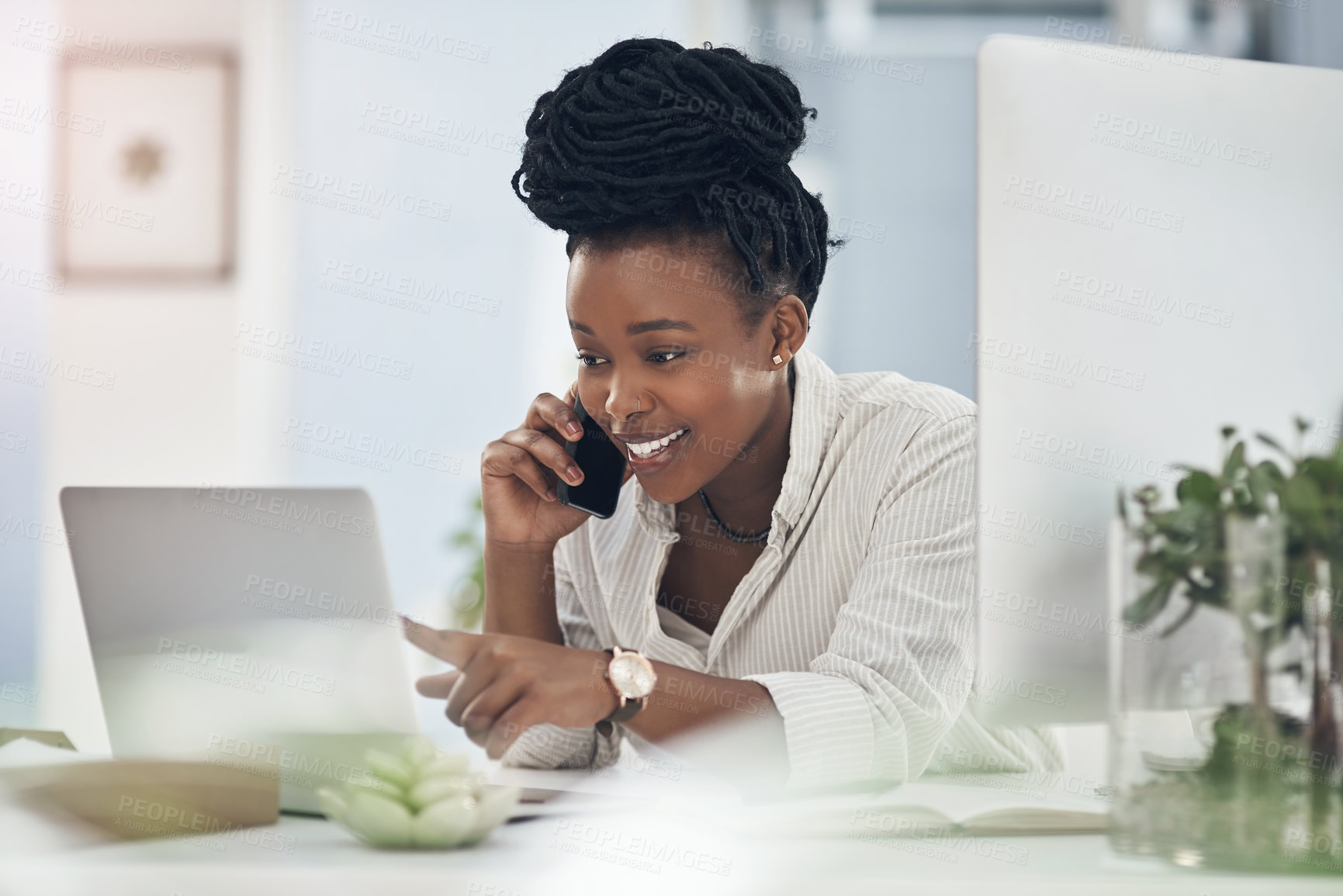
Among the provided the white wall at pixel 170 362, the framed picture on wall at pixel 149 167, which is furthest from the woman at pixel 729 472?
the framed picture on wall at pixel 149 167

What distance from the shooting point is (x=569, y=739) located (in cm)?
113

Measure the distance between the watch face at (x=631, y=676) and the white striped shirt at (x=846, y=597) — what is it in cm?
12

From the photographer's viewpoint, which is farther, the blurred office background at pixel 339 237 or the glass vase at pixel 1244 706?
the blurred office background at pixel 339 237

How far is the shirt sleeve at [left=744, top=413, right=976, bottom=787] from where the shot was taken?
2.83 ft

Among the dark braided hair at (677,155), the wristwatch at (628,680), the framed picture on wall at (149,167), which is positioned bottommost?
the wristwatch at (628,680)

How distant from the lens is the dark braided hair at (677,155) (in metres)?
1.06

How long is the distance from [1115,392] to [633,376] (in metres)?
0.55

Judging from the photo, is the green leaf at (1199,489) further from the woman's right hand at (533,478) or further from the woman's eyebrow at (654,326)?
the woman's right hand at (533,478)

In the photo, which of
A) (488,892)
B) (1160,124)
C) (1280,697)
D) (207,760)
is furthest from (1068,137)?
(207,760)

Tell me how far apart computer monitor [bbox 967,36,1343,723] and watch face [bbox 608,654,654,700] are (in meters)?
0.29

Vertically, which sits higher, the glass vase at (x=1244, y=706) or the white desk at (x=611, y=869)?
the glass vase at (x=1244, y=706)

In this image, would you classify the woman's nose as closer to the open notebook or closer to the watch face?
the watch face

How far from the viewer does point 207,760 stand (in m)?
0.73

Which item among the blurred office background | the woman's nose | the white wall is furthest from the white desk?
the white wall
